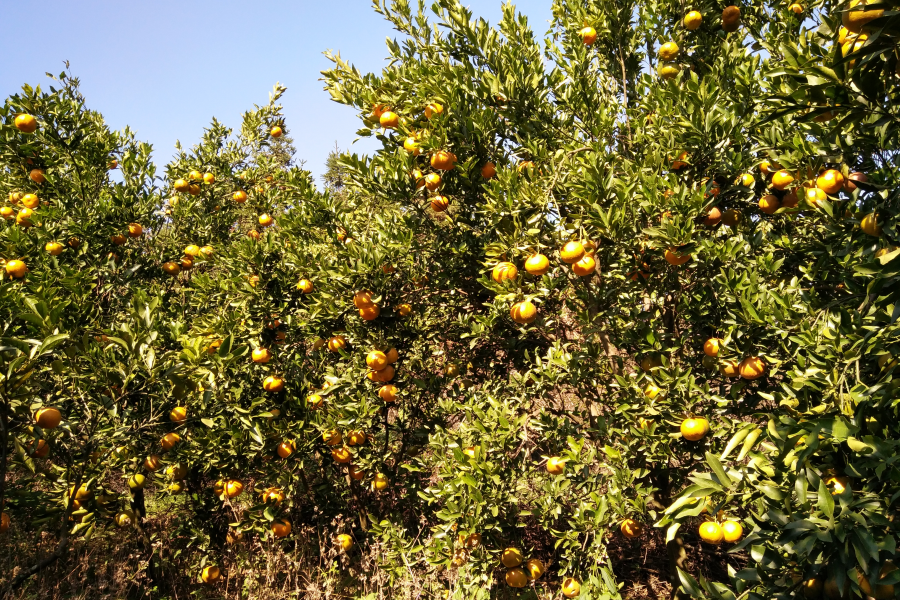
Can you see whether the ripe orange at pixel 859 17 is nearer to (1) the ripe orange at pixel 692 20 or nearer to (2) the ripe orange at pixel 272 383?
(1) the ripe orange at pixel 692 20

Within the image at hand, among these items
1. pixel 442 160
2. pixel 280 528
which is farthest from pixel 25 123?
pixel 280 528

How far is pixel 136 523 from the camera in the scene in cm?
359

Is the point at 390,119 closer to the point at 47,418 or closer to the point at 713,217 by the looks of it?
the point at 713,217

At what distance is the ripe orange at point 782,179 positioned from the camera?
2.33 meters

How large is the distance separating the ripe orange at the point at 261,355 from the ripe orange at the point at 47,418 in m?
1.16

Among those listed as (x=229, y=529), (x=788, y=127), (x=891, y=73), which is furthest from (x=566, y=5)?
(x=229, y=529)

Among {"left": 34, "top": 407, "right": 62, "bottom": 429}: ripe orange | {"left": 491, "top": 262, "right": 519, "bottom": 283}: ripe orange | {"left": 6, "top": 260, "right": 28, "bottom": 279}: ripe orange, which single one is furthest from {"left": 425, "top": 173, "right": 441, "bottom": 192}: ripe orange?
{"left": 6, "top": 260, "right": 28, "bottom": 279}: ripe orange

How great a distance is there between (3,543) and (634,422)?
501cm

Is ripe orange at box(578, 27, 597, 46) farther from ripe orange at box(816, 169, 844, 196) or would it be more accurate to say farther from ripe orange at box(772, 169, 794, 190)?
ripe orange at box(816, 169, 844, 196)

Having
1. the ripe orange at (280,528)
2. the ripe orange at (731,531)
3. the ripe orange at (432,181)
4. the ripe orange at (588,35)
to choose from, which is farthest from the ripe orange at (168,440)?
the ripe orange at (588,35)

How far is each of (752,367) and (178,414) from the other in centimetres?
301

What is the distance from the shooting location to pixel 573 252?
241cm

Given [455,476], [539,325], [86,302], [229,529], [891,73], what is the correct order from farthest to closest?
[229,529], [86,302], [539,325], [455,476], [891,73]

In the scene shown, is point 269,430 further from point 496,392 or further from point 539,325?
point 539,325
